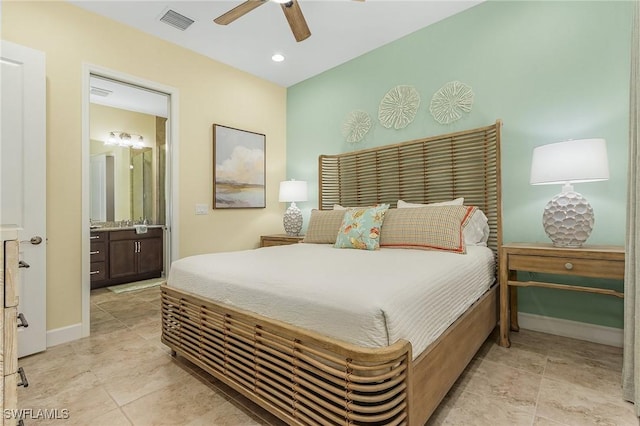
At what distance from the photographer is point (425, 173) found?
10.4 ft

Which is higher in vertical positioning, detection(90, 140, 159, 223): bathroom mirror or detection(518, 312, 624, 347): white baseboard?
detection(90, 140, 159, 223): bathroom mirror

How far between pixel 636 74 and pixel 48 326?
4.19 m

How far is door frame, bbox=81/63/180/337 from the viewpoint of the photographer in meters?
2.70

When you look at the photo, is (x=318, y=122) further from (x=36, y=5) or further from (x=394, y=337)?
(x=394, y=337)

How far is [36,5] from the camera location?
2.47m

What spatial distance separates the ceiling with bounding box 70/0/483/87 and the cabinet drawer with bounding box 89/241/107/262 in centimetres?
284

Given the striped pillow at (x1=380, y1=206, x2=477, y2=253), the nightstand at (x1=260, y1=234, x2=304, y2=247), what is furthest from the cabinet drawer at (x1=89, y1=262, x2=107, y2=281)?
the striped pillow at (x1=380, y1=206, x2=477, y2=253)

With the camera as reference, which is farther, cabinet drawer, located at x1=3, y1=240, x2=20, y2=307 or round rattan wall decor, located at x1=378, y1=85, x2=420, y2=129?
round rattan wall decor, located at x1=378, y1=85, x2=420, y2=129

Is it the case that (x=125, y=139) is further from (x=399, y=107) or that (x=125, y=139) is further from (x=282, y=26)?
(x=399, y=107)

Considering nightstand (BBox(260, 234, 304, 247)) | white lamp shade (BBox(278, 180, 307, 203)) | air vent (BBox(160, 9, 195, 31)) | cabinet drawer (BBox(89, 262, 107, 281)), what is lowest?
cabinet drawer (BBox(89, 262, 107, 281))

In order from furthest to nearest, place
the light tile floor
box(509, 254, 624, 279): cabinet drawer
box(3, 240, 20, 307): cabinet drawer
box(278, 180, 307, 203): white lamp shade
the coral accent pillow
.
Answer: box(278, 180, 307, 203): white lamp shade < the coral accent pillow < box(509, 254, 624, 279): cabinet drawer < the light tile floor < box(3, 240, 20, 307): cabinet drawer

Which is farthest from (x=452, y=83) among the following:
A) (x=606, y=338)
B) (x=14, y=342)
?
(x=14, y=342)

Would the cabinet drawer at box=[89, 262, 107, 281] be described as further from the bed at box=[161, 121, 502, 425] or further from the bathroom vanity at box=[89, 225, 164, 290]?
the bed at box=[161, 121, 502, 425]

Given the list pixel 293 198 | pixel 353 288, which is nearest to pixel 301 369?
pixel 353 288
